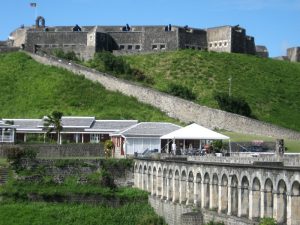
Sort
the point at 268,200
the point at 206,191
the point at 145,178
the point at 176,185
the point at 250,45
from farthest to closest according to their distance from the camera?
the point at 250,45, the point at 145,178, the point at 176,185, the point at 206,191, the point at 268,200

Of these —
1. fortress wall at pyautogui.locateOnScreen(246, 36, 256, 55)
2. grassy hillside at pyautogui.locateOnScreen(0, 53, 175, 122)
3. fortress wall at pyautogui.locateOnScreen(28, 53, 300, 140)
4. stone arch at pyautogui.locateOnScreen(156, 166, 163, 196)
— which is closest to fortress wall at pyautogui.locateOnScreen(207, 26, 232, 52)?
fortress wall at pyautogui.locateOnScreen(246, 36, 256, 55)

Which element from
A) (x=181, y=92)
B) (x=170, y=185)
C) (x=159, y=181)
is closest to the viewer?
(x=170, y=185)

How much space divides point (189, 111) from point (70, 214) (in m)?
40.8

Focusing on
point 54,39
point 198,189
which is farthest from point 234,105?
point 198,189

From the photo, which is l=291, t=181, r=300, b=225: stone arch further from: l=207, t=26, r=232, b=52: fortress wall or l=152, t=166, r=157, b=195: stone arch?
l=207, t=26, r=232, b=52: fortress wall

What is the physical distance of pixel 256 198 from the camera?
118ft

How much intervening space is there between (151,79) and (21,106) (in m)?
19.2

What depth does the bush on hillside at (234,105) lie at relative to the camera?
92.9 meters

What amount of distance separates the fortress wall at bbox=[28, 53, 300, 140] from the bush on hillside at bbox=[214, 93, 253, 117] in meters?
3.51

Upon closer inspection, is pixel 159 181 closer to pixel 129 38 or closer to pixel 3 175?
pixel 3 175

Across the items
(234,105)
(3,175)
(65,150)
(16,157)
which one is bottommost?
(3,175)

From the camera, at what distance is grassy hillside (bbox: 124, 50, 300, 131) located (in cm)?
10031

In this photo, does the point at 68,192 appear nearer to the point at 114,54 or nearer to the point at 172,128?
the point at 172,128

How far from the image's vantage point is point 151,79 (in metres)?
109
